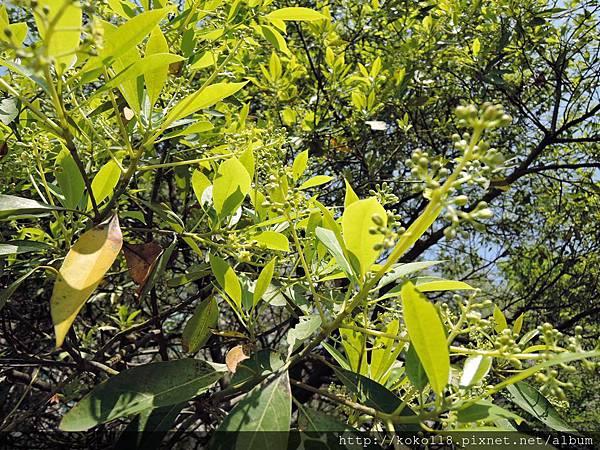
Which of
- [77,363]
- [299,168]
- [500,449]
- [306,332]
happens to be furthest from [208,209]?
[500,449]

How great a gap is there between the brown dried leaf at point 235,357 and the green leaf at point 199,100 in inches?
19.9

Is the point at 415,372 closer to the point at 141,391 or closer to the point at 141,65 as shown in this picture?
the point at 141,391

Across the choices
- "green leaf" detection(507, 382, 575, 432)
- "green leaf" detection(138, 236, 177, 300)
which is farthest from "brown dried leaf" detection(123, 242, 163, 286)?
"green leaf" detection(507, 382, 575, 432)

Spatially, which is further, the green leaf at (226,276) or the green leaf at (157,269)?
the green leaf at (157,269)

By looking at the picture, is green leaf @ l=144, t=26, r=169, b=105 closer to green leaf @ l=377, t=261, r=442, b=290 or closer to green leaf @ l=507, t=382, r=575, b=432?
green leaf @ l=377, t=261, r=442, b=290

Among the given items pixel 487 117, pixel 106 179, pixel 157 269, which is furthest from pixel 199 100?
pixel 487 117

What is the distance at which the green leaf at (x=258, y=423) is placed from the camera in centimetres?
85

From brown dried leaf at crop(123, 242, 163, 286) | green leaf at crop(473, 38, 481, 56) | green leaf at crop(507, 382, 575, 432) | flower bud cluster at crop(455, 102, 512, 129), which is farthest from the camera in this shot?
green leaf at crop(473, 38, 481, 56)

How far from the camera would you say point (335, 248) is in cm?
103

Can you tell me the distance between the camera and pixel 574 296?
429 cm

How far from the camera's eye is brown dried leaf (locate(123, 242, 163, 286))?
1277 millimetres

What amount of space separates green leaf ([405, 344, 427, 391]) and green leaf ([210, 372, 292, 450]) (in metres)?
0.23

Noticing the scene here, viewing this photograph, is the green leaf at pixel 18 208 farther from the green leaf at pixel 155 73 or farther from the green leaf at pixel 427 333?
the green leaf at pixel 427 333

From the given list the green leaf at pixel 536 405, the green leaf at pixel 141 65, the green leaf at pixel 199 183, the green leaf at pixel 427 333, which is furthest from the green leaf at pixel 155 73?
the green leaf at pixel 536 405
